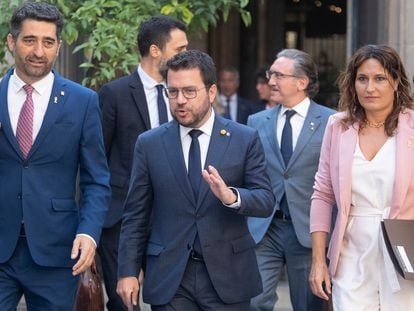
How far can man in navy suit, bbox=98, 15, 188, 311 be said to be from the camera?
25.7 ft

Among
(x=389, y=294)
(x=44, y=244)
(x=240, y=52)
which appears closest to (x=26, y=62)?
(x=44, y=244)

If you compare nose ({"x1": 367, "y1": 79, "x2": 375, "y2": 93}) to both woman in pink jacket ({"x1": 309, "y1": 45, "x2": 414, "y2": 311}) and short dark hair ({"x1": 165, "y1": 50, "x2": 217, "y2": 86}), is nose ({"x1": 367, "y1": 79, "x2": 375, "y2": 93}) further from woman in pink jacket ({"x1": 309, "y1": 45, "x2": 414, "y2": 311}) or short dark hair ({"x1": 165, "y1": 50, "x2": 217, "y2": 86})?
short dark hair ({"x1": 165, "y1": 50, "x2": 217, "y2": 86})

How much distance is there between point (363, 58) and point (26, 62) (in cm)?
182

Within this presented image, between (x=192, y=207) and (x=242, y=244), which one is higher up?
(x=192, y=207)

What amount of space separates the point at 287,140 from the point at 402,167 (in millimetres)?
2118

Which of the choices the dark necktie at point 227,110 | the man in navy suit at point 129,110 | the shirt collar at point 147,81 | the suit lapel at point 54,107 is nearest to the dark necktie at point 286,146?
the man in navy suit at point 129,110

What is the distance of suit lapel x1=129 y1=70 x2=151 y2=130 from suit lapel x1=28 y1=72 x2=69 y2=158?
136 cm

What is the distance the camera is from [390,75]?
20.4ft

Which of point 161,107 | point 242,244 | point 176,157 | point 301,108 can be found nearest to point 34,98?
point 176,157

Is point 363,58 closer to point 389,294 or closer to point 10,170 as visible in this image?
point 389,294

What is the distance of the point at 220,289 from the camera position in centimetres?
612

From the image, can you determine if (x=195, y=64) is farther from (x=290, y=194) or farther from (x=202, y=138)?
(x=290, y=194)

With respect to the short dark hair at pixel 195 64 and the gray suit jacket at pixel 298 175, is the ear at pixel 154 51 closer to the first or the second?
the gray suit jacket at pixel 298 175

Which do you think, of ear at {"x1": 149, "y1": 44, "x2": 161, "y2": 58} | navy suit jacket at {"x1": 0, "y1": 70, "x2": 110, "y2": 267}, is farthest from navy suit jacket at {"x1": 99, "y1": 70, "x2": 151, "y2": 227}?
navy suit jacket at {"x1": 0, "y1": 70, "x2": 110, "y2": 267}
